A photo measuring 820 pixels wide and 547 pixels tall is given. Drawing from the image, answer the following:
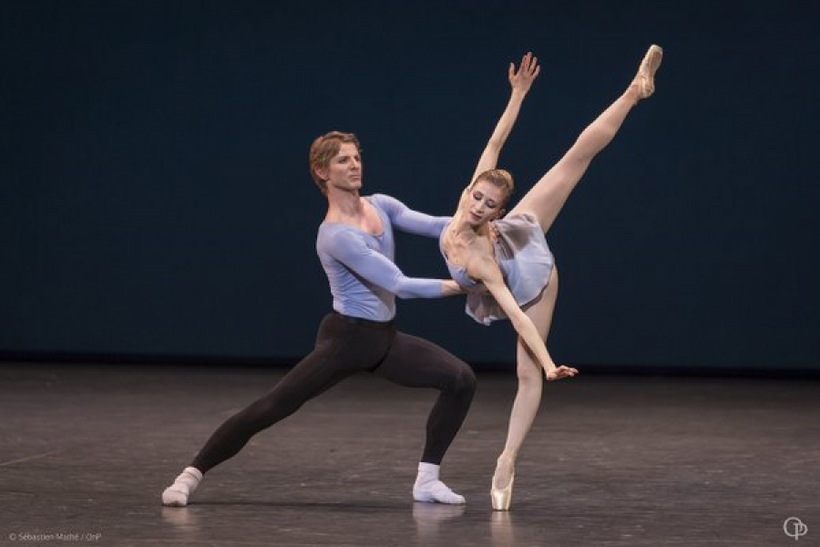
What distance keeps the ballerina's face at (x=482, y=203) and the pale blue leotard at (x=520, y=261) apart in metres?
0.15

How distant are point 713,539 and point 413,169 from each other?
4.83 m

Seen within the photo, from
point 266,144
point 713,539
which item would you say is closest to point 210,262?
point 266,144

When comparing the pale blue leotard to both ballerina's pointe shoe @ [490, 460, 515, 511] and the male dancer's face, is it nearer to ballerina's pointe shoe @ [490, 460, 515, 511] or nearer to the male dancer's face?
the male dancer's face

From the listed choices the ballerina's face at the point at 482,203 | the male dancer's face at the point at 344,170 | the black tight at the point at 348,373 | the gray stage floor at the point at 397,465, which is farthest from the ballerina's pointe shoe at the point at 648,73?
the gray stage floor at the point at 397,465

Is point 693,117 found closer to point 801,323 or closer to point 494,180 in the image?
point 801,323

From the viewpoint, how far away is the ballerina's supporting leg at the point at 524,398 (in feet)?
14.8

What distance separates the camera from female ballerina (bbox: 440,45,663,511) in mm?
4293

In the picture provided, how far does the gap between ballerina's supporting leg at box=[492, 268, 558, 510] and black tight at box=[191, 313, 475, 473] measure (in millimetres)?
162

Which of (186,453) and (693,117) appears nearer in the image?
(186,453)

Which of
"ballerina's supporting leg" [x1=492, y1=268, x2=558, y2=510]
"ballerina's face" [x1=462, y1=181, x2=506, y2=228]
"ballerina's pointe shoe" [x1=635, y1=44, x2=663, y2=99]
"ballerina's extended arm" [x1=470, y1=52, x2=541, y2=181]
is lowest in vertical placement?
"ballerina's supporting leg" [x1=492, y1=268, x2=558, y2=510]

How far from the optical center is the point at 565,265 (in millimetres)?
8523

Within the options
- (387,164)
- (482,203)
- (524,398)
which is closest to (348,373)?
(524,398)

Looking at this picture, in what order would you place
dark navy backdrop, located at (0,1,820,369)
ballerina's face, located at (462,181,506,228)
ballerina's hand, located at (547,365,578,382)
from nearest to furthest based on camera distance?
ballerina's hand, located at (547,365,578,382) < ballerina's face, located at (462,181,506,228) < dark navy backdrop, located at (0,1,820,369)

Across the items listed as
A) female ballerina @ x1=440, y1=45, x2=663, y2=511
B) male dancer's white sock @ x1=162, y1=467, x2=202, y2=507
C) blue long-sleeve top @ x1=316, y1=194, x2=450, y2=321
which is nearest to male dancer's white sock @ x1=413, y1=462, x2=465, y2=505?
female ballerina @ x1=440, y1=45, x2=663, y2=511
